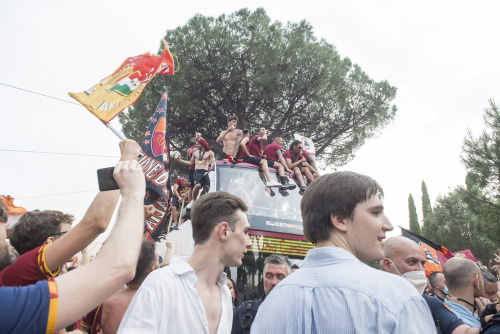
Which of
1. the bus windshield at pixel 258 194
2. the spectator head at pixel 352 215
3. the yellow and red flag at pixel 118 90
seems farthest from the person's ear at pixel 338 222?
the bus windshield at pixel 258 194

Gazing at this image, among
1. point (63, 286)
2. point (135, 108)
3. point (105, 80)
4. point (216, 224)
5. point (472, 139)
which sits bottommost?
point (63, 286)

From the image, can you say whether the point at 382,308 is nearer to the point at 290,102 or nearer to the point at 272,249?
the point at 272,249

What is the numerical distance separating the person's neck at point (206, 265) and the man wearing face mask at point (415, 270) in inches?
53.4

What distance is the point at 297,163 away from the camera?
32.0 feet

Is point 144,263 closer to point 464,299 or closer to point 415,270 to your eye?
point 415,270

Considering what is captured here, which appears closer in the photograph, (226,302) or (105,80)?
(226,302)

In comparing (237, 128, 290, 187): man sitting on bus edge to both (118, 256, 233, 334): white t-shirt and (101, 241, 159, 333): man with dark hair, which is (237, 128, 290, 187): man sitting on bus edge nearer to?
(101, 241, 159, 333): man with dark hair

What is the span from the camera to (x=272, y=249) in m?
6.83

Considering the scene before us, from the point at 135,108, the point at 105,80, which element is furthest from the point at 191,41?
the point at 105,80

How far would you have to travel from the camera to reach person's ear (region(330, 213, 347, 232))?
4.78ft

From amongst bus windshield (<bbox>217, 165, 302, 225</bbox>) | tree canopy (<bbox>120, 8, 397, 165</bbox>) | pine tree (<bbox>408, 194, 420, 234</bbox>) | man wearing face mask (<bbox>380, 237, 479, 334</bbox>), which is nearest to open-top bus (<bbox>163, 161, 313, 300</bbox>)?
bus windshield (<bbox>217, 165, 302, 225</bbox>)

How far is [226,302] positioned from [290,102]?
18.2 metres

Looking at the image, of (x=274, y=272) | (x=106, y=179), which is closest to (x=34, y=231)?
(x=106, y=179)

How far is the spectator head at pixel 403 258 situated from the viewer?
2.76 m
